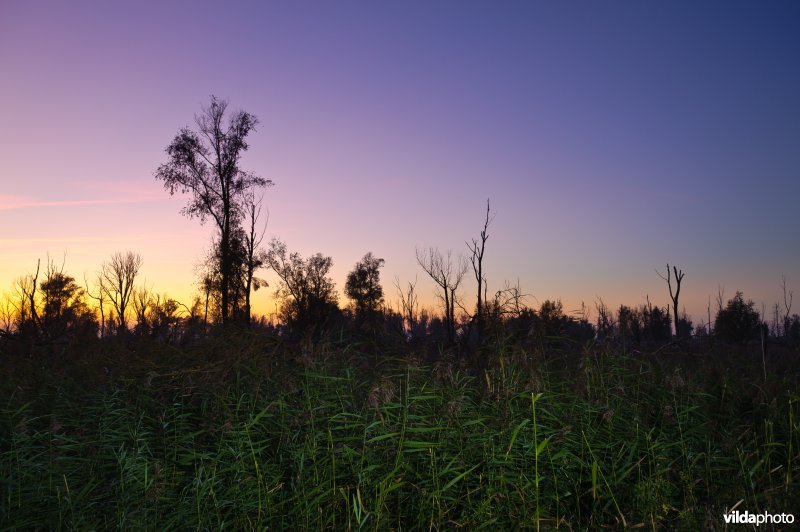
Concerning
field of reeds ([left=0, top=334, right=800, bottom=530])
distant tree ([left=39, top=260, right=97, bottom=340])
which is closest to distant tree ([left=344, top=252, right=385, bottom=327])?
distant tree ([left=39, top=260, right=97, bottom=340])

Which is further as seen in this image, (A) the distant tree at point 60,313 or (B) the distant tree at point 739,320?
(B) the distant tree at point 739,320

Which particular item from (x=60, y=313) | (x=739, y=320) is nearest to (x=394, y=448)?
(x=60, y=313)

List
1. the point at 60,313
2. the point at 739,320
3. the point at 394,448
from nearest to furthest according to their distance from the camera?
1. the point at 394,448
2. the point at 60,313
3. the point at 739,320

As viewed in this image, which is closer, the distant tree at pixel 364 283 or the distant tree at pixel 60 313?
the distant tree at pixel 60 313

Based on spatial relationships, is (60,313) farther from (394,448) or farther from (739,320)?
(739,320)

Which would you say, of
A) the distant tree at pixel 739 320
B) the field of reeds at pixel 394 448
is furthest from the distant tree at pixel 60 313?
the distant tree at pixel 739 320

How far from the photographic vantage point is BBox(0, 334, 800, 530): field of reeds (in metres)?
4.86

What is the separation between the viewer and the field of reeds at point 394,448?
4863mm

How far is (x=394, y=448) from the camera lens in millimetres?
5188

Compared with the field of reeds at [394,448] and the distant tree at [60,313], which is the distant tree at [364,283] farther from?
the field of reeds at [394,448]

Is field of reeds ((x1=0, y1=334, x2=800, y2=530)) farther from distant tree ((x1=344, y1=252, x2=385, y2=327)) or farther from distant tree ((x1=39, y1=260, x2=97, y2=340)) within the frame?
distant tree ((x1=344, y1=252, x2=385, y2=327))

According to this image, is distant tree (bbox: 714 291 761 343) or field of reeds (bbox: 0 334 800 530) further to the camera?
distant tree (bbox: 714 291 761 343)

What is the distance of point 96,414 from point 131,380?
70 centimetres

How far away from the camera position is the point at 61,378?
27.7 ft
